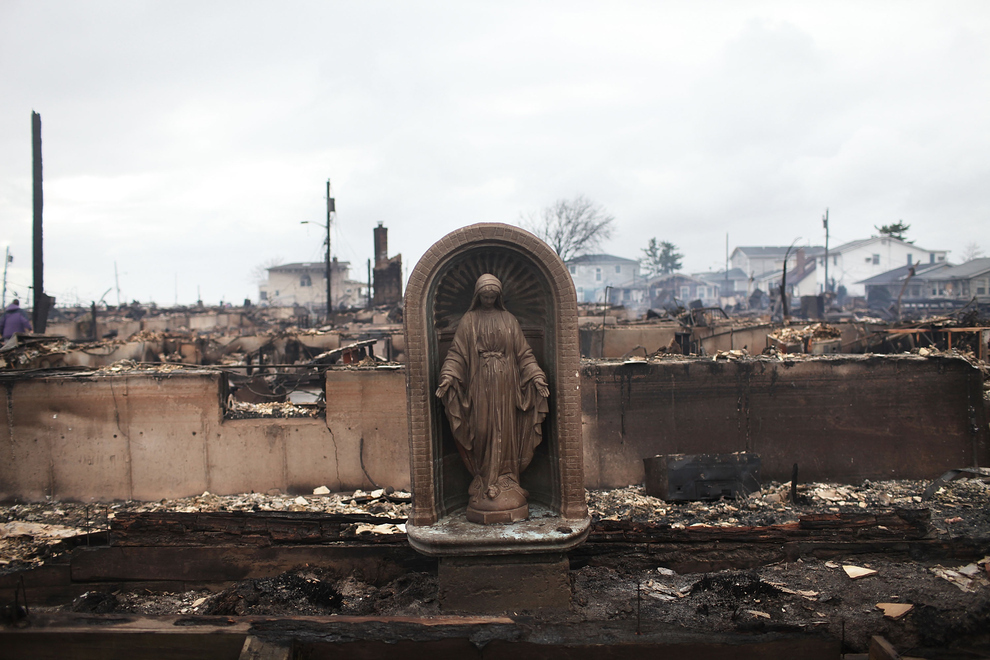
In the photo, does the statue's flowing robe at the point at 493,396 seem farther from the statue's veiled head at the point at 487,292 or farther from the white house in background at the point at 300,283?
the white house in background at the point at 300,283

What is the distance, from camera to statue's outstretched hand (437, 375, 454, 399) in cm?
452

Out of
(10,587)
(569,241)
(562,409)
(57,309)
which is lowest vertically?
(10,587)

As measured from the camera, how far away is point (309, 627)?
3.46 metres

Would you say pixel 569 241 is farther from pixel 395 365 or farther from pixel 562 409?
pixel 562 409

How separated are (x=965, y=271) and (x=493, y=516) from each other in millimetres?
44662

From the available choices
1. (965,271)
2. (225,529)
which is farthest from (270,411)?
(965,271)

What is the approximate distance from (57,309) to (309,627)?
4163 cm

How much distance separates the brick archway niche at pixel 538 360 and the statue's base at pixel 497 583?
0.14 metres

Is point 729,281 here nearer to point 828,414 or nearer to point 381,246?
point 381,246

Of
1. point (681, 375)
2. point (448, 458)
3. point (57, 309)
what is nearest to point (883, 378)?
point (681, 375)

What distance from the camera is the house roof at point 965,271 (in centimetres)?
3572

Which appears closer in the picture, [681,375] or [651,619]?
[651,619]

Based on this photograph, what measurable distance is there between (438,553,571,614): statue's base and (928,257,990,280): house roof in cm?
4201

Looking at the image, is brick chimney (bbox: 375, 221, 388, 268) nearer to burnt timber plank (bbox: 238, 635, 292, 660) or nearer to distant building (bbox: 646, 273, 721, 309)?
burnt timber plank (bbox: 238, 635, 292, 660)
